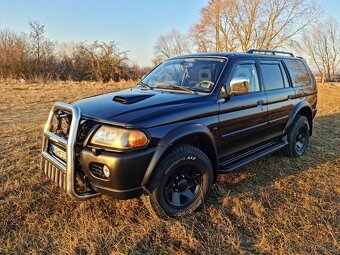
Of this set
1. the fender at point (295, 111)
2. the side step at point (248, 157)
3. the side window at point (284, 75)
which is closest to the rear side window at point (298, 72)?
the side window at point (284, 75)

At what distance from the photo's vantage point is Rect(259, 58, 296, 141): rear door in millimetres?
4168

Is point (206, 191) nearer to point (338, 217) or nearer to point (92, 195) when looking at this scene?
point (92, 195)

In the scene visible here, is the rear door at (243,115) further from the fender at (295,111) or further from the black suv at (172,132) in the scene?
the fender at (295,111)

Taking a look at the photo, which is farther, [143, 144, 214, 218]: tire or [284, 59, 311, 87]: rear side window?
[284, 59, 311, 87]: rear side window

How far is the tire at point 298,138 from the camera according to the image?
4.81 metres

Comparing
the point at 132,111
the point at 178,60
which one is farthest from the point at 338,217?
the point at 178,60

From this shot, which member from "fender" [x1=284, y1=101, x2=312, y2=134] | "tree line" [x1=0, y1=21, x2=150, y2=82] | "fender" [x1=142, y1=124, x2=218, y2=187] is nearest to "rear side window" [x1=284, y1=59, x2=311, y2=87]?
"fender" [x1=284, y1=101, x2=312, y2=134]

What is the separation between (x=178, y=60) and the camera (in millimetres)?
4156

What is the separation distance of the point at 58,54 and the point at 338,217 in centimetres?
2911

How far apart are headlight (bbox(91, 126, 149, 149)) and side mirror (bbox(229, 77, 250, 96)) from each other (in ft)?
4.84

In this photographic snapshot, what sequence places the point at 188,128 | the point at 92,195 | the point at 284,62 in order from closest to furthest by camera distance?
the point at 92,195, the point at 188,128, the point at 284,62

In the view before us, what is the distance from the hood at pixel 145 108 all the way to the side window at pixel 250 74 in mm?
848

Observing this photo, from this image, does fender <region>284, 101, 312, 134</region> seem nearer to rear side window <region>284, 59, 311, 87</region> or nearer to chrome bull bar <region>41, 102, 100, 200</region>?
rear side window <region>284, 59, 311, 87</region>

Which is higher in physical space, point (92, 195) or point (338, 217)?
point (92, 195)
